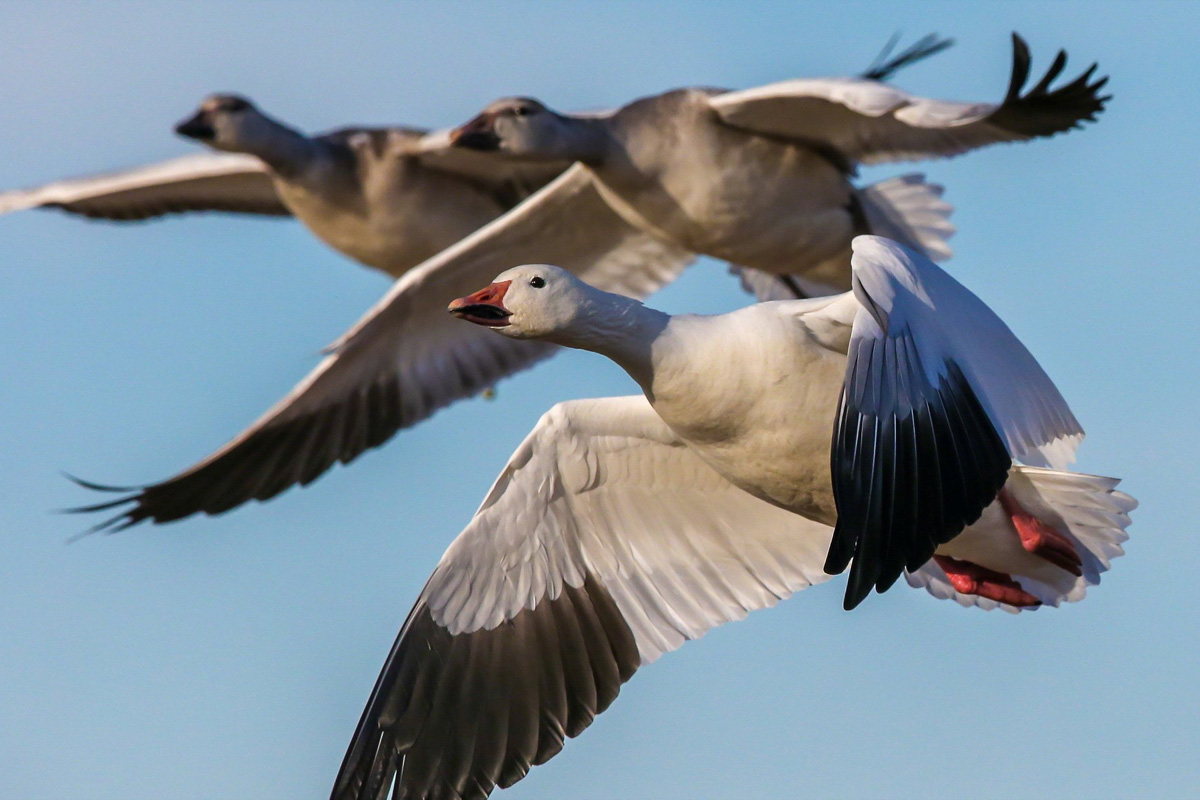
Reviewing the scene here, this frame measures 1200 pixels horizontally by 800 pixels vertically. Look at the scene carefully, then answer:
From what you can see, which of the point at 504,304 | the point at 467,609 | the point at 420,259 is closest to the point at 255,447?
the point at 420,259

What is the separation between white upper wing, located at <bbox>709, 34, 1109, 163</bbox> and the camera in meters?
9.00

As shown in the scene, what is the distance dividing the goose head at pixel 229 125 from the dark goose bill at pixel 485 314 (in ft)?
19.8

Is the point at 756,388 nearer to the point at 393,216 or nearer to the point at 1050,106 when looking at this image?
the point at 1050,106

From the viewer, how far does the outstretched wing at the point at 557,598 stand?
24.2 ft

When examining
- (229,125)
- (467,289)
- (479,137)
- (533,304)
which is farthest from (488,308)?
(229,125)

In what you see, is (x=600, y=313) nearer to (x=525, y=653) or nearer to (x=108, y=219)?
(x=525, y=653)

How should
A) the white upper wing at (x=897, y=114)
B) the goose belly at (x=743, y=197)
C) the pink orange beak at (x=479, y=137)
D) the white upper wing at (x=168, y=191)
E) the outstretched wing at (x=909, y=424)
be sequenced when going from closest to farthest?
1. the outstretched wing at (x=909, y=424)
2. the white upper wing at (x=897, y=114)
3. the goose belly at (x=743, y=197)
4. the pink orange beak at (x=479, y=137)
5. the white upper wing at (x=168, y=191)

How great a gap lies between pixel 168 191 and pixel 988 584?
7.04 m

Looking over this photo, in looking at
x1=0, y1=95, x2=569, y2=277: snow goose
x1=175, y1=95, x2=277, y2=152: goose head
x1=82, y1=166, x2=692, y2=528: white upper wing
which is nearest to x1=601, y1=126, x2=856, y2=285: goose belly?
x1=82, y1=166, x2=692, y2=528: white upper wing

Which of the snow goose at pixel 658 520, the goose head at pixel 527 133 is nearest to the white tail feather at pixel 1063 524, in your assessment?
the snow goose at pixel 658 520

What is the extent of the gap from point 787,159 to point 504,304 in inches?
153

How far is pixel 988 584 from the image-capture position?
7527mm

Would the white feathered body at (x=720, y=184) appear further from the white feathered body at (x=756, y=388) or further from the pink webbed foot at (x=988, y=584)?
the white feathered body at (x=756, y=388)

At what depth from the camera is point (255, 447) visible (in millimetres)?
10914
